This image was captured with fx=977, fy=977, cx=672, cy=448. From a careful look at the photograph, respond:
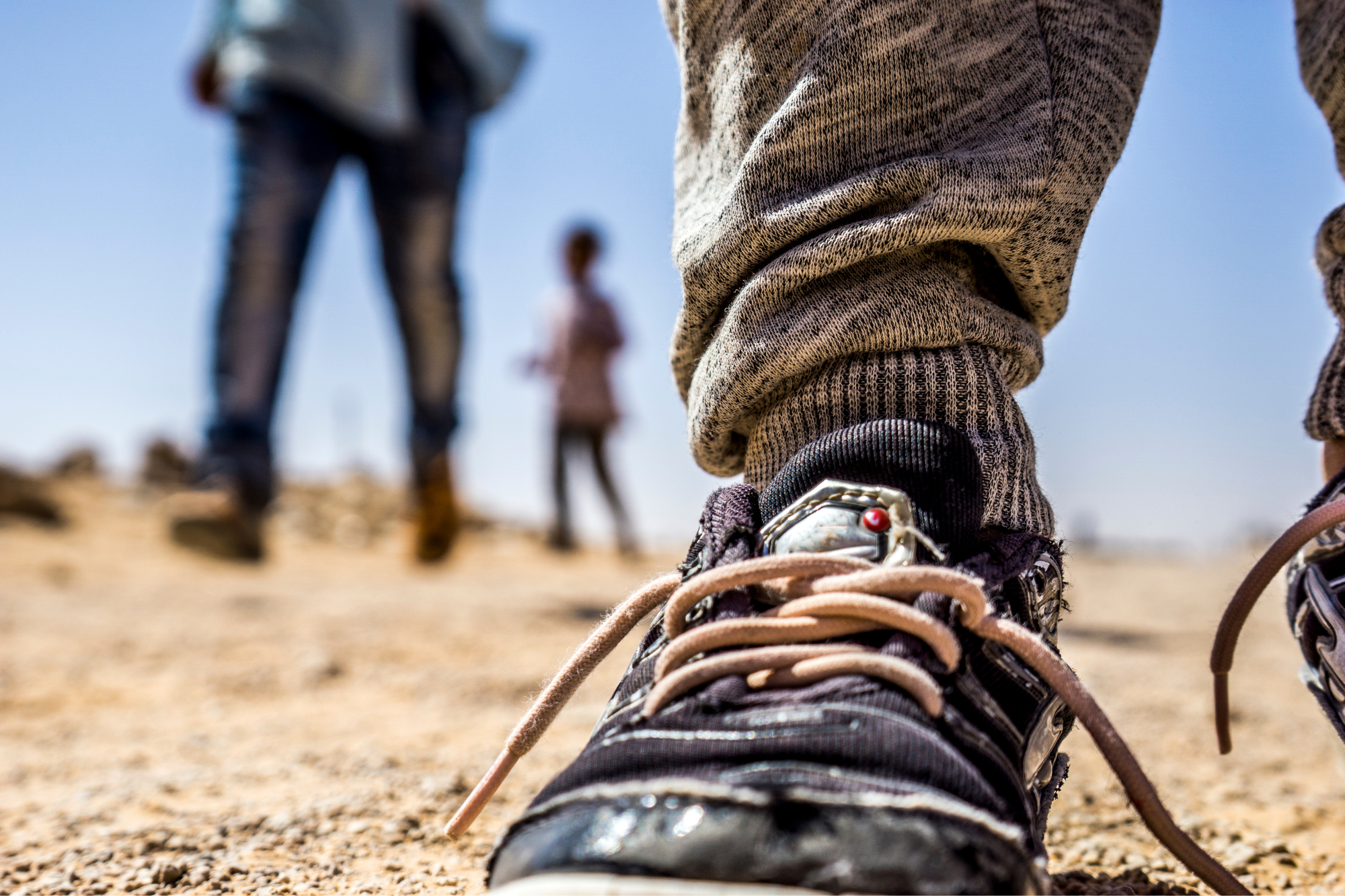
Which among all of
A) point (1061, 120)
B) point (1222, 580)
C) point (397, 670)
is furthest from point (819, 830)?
point (1222, 580)

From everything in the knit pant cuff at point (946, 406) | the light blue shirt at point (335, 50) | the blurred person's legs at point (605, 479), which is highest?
the light blue shirt at point (335, 50)

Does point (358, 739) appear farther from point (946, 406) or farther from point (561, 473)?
point (561, 473)

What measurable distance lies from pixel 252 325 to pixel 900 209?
92.0 inches

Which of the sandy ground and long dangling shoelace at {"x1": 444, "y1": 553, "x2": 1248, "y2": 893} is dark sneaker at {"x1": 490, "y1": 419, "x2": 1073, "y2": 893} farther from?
the sandy ground

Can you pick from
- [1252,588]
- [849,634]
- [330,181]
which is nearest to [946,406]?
[849,634]

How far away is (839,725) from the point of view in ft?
1.84

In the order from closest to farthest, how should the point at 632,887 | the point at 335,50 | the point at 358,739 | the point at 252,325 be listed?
the point at 632,887
the point at 358,739
the point at 252,325
the point at 335,50

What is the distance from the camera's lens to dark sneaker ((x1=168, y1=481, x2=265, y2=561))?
8.43 ft

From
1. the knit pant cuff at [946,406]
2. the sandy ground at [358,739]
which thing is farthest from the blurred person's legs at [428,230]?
the knit pant cuff at [946,406]

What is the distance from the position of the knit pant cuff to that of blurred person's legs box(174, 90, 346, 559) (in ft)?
7.24

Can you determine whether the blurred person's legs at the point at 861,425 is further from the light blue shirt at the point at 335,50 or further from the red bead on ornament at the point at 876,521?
the light blue shirt at the point at 335,50

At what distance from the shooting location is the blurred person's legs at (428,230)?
323cm

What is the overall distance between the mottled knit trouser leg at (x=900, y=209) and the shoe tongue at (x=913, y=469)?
36mm

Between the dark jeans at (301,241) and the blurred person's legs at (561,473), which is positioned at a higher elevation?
the dark jeans at (301,241)
